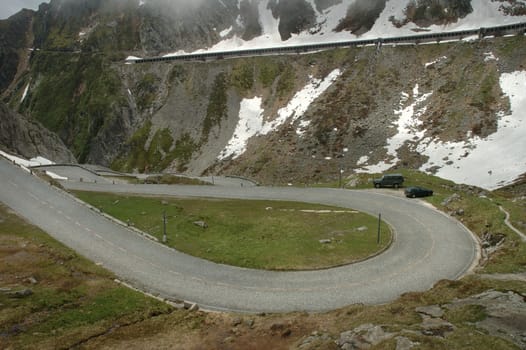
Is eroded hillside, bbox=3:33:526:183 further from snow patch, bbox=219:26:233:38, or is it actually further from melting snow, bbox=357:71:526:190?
snow patch, bbox=219:26:233:38

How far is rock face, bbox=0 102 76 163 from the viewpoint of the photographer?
88.3 meters

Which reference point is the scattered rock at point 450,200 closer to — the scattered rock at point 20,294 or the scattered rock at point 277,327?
the scattered rock at point 277,327

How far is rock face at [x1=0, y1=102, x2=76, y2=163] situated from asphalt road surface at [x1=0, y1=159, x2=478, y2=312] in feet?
170

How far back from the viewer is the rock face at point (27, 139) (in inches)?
3477

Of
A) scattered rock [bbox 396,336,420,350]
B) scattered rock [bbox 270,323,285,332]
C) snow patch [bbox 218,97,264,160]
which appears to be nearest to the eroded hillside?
snow patch [bbox 218,97,264,160]

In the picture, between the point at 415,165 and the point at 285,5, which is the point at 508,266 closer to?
the point at 415,165

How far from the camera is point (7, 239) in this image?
34.0 m

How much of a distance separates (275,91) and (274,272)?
98.4m

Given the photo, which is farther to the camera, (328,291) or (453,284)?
(328,291)

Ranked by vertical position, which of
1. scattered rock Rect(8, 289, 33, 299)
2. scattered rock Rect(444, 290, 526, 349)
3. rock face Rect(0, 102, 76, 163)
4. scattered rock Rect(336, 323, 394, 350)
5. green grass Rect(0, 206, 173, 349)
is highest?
rock face Rect(0, 102, 76, 163)

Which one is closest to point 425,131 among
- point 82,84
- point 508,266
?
point 508,266

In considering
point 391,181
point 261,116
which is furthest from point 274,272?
point 261,116

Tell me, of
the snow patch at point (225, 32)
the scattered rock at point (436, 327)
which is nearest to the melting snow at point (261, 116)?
the snow patch at point (225, 32)

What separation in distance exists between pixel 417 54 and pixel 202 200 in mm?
85611
